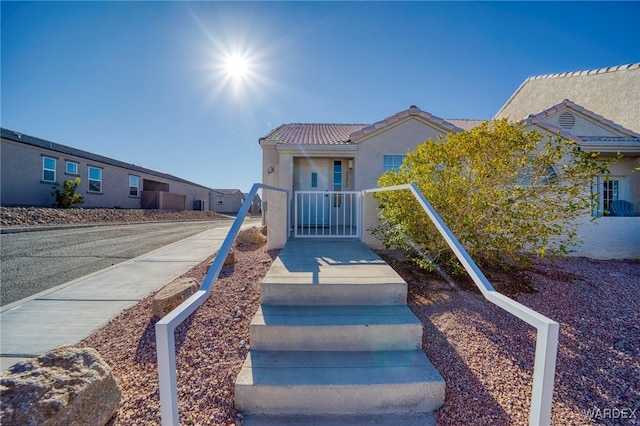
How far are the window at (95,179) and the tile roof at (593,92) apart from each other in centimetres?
2411

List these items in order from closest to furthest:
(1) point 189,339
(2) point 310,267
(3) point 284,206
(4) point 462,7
→ (1) point 189,339
(2) point 310,267
(3) point 284,206
(4) point 462,7

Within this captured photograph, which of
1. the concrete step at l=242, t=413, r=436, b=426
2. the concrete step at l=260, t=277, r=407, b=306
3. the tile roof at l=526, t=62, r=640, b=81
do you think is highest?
the tile roof at l=526, t=62, r=640, b=81

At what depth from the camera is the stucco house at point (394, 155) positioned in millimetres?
6012

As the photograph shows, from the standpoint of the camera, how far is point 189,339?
8.21ft

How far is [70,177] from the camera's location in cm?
1406

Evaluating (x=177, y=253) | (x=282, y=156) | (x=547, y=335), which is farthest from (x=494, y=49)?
(x=177, y=253)

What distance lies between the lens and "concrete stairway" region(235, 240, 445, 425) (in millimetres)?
1878

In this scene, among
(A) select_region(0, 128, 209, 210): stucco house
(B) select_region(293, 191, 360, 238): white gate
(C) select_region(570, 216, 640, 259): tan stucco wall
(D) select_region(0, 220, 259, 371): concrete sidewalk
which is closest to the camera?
(D) select_region(0, 220, 259, 371): concrete sidewalk

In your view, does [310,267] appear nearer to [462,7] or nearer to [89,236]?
[462,7]

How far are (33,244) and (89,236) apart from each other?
5.76 ft

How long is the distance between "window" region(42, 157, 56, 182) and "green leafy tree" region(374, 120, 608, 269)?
59.4 ft

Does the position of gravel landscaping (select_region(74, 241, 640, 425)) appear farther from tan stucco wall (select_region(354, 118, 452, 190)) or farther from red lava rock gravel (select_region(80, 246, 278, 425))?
tan stucco wall (select_region(354, 118, 452, 190))

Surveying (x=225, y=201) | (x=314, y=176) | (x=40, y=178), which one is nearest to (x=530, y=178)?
(x=314, y=176)

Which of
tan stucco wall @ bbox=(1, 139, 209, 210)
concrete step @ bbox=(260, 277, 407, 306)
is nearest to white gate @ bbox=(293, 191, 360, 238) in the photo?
concrete step @ bbox=(260, 277, 407, 306)
